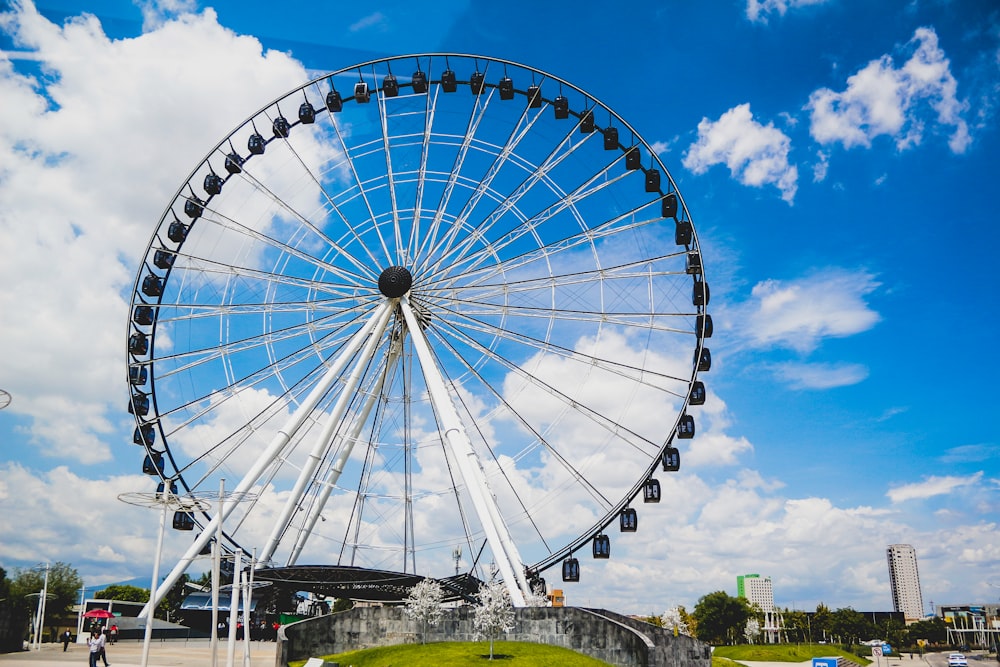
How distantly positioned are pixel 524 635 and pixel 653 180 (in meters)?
23.3

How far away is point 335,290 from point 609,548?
59.7ft

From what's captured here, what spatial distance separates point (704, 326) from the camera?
145ft

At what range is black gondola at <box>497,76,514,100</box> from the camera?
4534 centimetres

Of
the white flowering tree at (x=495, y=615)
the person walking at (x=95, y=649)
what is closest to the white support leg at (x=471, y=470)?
the white flowering tree at (x=495, y=615)

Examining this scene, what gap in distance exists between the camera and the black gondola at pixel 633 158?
4453 centimetres

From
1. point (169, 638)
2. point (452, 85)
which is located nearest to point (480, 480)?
point (452, 85)

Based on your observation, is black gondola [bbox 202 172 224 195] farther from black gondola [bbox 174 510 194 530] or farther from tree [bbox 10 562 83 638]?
tree [bbox 10 562 83 638]

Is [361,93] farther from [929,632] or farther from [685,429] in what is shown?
[929,632]

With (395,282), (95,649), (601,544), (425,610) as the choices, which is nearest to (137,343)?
(395,282)

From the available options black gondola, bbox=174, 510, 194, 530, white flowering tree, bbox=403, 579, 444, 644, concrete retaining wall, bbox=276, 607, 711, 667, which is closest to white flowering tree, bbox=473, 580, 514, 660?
concrete retaining wall, bbox=276, 607, 711, 667

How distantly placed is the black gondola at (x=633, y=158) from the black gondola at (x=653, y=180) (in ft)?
2.55

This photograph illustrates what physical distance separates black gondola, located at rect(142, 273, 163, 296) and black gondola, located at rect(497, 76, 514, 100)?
2015 cm

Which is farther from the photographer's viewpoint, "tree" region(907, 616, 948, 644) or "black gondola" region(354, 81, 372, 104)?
"tree" region(907, 616, 948, 644)

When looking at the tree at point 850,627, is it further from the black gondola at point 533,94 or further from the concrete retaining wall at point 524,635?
the black gondola at point 533,94
